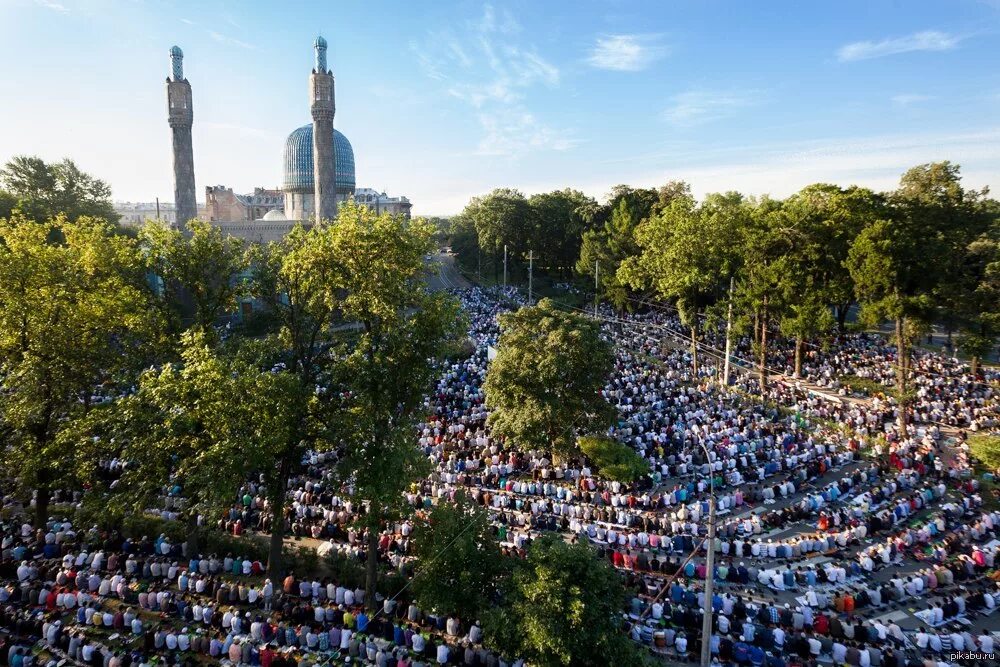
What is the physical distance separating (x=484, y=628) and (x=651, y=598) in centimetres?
498

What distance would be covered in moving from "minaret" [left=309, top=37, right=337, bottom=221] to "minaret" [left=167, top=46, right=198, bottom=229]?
37.5ft

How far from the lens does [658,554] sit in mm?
16734

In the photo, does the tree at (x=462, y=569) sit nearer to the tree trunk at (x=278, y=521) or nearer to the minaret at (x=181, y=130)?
the tree trunk at (x=278, y=521)

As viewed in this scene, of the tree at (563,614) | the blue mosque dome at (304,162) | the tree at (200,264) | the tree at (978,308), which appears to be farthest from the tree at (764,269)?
the blue mosque dome at (304,162)

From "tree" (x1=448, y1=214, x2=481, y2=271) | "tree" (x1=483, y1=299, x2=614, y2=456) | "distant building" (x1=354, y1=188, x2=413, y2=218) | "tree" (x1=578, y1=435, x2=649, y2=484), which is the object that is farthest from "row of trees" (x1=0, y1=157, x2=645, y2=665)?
"distant building" (x1=354, y1=188, x2=413, y2=218)

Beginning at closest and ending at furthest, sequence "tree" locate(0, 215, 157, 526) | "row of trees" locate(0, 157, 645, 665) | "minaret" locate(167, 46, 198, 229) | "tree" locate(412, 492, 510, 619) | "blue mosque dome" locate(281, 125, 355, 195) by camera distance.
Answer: "row of trees" locate(0, 157, 645, 665), "tree" locate(412, 492, 510, 619), "tree" locate(0, 215, 157, 526), "minaret" locate(167, 46, 198, 229), "blue mosque dome" locate(281, 125, 355, 195)

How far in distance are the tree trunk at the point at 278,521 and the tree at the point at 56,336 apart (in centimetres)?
482

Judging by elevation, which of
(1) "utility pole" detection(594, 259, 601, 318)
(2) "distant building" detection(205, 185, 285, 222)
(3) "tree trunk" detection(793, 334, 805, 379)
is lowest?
(3) "tree trunk" detection(793, 334, 805, 379)

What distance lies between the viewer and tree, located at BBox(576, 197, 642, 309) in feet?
153

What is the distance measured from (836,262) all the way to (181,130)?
56.4 m

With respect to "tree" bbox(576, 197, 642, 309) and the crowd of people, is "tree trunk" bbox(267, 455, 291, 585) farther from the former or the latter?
"tree" bbox(576, 197, 642, 309)

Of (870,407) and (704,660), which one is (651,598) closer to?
(704,660)

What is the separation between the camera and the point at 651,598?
1408 cm

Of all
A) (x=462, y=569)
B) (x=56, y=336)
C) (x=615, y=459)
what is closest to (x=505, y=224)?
(x=615, y=459)
